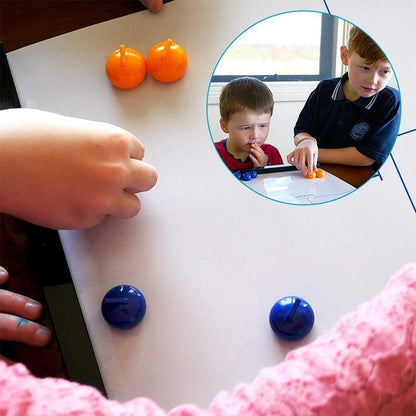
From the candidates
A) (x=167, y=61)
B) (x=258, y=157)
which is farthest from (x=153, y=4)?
(x=258, y=157)

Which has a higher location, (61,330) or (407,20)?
(407,20)

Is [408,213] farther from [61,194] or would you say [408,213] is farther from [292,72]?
[61,194]

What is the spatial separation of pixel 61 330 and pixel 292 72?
11.8 inches

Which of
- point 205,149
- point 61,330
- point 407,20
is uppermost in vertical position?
point 407,20

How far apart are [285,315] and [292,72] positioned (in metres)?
0.22

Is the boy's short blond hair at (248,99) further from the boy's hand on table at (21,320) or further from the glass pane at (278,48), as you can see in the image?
the boy's hand on table at (21,320)

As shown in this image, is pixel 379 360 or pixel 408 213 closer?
pixel 379 360

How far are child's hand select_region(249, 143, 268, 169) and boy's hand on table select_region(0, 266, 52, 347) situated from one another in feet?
0.75

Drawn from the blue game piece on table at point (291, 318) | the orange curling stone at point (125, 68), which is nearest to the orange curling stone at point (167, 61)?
the orange curling stone at point (125, 68)

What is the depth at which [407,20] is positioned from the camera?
46 centimetres

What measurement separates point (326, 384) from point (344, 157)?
21cm

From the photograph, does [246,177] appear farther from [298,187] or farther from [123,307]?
[123,307]

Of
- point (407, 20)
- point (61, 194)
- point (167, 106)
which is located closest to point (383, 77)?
point (407, 20)

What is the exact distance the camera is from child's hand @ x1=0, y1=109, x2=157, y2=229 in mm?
330
